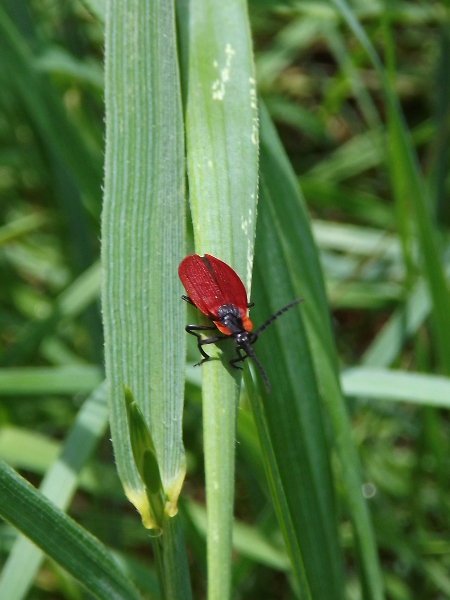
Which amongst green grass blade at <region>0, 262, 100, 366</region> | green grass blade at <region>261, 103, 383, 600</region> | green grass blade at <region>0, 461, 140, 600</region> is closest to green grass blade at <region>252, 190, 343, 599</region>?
green grass blade at <region>261, 103, 383, 600</region>

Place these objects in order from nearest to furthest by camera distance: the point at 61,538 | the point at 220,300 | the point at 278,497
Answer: the point at 61,538 < the point at 278,497 < the point at 220,300

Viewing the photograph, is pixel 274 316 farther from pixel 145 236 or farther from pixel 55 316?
pixel 55 316

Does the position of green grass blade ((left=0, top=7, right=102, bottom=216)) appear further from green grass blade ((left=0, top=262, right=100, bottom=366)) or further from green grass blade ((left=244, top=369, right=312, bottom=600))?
green grass blade ((left=244, top=369, right=312, bottom=600))

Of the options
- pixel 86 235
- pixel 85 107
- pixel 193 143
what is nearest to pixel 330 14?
pixel 85 107

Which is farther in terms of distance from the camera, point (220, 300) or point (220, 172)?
point (220, 300)

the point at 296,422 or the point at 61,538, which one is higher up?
the point at 296,422

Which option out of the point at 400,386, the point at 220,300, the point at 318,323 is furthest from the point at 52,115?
the point at 400,386
